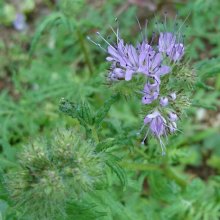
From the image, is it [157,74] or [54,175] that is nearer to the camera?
[54,175]

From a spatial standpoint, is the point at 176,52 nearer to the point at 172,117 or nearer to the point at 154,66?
the point at 154,66

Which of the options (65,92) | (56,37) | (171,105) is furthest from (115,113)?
(171,105)

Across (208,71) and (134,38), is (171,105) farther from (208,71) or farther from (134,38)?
(134,38)

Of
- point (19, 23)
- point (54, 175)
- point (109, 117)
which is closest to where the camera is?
point (54, 175)

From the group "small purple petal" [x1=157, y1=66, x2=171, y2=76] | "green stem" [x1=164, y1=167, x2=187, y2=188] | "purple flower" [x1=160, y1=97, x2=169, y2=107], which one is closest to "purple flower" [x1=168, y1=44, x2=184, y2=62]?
"small purple petal" [x1=157, y1=66, x2=171, y2=76]

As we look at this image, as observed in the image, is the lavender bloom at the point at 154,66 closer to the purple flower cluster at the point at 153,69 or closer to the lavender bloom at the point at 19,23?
the purple flower cluster at the point at 153,69

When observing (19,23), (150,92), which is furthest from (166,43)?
(19,23)
